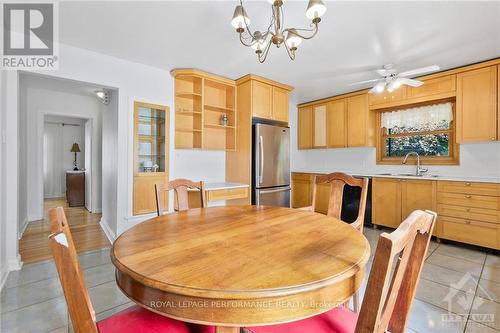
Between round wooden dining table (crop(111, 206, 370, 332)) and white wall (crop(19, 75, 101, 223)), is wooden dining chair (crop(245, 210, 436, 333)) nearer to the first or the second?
round wooden dining table (crop(111, 206, 370, 332))

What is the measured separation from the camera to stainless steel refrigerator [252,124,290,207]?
3502mm

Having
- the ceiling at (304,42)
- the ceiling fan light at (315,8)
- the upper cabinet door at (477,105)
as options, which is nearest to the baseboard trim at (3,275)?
the ceiling at (304,42)

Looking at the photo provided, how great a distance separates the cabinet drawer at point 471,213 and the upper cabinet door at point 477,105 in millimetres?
911

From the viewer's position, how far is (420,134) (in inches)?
154

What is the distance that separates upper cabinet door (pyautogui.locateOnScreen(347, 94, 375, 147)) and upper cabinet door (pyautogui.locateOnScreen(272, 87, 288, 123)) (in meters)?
1.25

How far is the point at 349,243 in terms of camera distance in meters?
1.05

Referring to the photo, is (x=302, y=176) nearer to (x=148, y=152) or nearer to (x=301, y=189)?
(x=301, y=189)

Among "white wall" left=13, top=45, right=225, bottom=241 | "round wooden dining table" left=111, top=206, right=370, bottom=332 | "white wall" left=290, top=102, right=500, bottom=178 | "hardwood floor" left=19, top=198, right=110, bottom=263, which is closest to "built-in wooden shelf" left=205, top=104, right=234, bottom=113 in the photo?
"white wall" left=13, top=45, right=225, bottom=241

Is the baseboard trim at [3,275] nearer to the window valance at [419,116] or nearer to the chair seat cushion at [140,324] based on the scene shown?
the chair seat cushion at [140,324]

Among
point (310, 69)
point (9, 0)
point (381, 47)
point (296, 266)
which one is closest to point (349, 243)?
point (296, 266)

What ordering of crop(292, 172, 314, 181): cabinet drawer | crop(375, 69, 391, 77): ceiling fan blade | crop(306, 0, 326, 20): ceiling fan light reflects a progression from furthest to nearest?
crop(292, 172, 314, 181): cabinet drawer
crop(375, 69, 391, 77): ceiling fan blade
crop(306, 0, 326, 20): ceiling fan light

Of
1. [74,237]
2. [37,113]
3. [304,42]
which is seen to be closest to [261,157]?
[304,42]

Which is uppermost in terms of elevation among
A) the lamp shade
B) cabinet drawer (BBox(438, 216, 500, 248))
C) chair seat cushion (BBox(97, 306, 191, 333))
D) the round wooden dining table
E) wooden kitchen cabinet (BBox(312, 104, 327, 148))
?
wooden kitchen cabinet (BBox(312, 104, 327, 148))

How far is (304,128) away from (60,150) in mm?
7104
